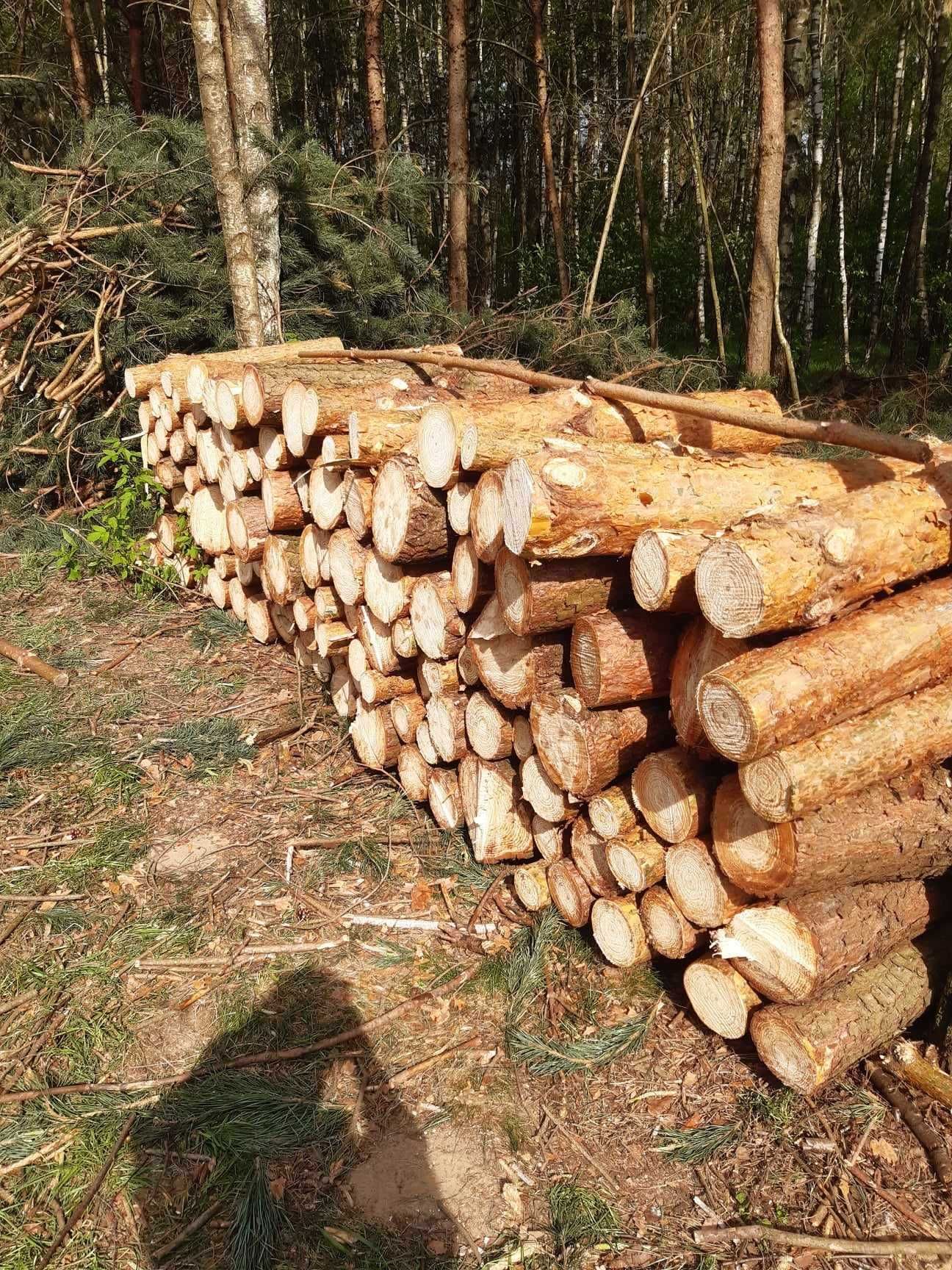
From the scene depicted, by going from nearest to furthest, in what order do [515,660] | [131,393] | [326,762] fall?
1. [515,660]
2. [326,762]
3. [131,393]

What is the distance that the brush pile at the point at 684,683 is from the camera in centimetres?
228

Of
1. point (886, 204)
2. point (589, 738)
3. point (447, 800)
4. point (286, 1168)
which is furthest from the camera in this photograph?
point (886, 204)

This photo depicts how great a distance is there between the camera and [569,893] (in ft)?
10.2

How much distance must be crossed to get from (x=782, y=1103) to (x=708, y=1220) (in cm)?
42

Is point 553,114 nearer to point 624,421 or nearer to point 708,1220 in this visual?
point 624,421

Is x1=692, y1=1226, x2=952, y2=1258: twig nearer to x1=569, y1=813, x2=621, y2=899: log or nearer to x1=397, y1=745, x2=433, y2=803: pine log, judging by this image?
x1=569, y1=813, x2=621, y2=899: log

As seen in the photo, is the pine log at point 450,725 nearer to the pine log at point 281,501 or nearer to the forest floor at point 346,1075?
the forest floor at point 346,1075

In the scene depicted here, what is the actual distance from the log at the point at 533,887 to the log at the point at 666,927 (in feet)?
1.63

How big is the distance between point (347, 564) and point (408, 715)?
764 mm

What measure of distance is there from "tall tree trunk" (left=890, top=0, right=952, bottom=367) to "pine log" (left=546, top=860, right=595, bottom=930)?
35.7 feet

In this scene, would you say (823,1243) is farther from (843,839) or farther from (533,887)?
(533,887)

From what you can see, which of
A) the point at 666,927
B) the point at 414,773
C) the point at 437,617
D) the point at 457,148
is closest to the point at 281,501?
the point at 437,617

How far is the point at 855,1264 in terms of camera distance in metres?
2.11

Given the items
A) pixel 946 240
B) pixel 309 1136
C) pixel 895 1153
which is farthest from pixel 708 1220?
pixel 946 240
